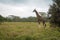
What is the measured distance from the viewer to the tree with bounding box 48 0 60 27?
2250 cm

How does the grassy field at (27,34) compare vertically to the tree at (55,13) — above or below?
below

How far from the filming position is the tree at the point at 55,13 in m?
22.5

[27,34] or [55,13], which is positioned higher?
[55,13]

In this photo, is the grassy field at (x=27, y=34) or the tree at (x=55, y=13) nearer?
the grassy field at (x=27, y=34)

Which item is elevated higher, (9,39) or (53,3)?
(53,3)

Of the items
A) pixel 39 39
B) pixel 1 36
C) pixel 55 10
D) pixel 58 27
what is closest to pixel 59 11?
pixel 55 10

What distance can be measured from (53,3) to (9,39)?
11578 mm

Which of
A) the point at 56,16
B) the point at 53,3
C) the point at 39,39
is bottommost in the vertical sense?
the point at 39,39

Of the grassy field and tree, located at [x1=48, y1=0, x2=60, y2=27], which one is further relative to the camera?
tree, located at [x1=48, y1=0, x2=60, y2=27]

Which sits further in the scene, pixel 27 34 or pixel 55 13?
pixel 55 13

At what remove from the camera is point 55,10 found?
22.7 m

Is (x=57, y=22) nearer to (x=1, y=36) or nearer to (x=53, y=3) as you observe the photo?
(x=53, y=3)

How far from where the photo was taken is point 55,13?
22578 millimetres

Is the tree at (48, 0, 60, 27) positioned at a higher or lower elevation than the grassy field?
higher
